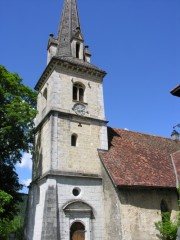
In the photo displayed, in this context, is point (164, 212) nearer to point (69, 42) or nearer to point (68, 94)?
point (68, 94)

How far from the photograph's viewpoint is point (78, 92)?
21859 millimetres

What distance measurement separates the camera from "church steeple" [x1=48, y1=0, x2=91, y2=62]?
23938 millimetres

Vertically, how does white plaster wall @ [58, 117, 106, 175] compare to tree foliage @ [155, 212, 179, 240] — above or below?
above

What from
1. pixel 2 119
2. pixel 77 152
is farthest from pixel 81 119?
pixel 2 119

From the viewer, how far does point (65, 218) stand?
16.7 meters

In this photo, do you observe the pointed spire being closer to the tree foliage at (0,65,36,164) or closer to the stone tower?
the stone tower

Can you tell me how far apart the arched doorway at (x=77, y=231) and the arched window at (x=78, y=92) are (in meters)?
9.36

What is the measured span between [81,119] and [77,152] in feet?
8.71

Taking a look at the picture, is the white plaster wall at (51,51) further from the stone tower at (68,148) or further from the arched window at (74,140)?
the arched window at (74,140)

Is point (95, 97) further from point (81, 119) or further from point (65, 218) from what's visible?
point (65, 218)

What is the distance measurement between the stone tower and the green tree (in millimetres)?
1407

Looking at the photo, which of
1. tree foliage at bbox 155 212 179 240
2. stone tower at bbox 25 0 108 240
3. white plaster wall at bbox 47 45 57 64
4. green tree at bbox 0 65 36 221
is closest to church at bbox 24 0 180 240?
stone tower at bbox 25 0 108 240

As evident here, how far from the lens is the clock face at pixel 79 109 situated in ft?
68.0

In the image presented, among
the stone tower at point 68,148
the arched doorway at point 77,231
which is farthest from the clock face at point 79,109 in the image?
the arched doorway at point 77,231
